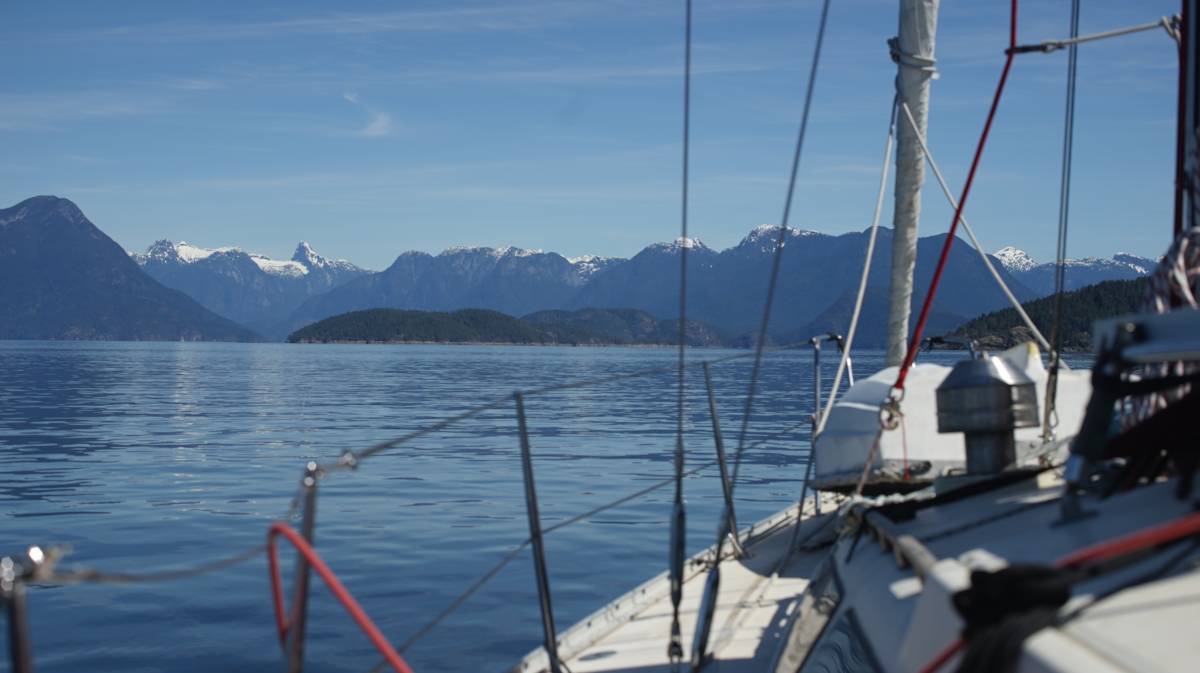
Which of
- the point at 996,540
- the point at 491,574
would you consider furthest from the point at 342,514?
the point at 996,540

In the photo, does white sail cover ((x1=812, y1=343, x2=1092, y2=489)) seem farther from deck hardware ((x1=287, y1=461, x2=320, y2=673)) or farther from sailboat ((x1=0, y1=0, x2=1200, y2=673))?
deck hardware ((x1=287, y1=461, x2=320, y2=673))

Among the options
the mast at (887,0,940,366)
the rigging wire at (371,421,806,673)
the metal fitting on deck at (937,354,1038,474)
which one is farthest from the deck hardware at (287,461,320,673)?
the mast at (887,0,940,366)

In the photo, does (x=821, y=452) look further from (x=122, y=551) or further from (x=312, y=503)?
(x=122, y=551)

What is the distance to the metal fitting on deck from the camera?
15.9ft

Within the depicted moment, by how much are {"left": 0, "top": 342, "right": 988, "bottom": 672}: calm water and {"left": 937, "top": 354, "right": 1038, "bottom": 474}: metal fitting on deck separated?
5.89 metres

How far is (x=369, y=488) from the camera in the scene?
20.2 meters

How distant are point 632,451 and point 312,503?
2483 cm

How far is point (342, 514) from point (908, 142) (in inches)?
404

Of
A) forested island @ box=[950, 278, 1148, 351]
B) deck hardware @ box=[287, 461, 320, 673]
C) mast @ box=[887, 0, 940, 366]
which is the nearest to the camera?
deck hardware @ box=[287, 461, 320, 673]

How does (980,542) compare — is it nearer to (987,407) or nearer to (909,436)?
(987,407)

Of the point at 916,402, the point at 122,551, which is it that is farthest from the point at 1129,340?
the point at 122,551

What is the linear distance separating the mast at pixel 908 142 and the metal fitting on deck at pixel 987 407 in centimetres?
482

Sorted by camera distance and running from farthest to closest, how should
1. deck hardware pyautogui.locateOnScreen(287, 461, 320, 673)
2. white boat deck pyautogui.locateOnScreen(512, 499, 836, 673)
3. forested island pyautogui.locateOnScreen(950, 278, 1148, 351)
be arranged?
forested island pyautogui.locateOnScreen(950, 278, 1148, 351)
white boat deck pyautogui.locateOnScreen(512, 499, 836, 673)
deck hardware pyautogui.locateOnScreen(287, 461, 320, 673)

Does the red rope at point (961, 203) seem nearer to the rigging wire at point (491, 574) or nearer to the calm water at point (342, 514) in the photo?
the rigging wire at point (491, 574)
